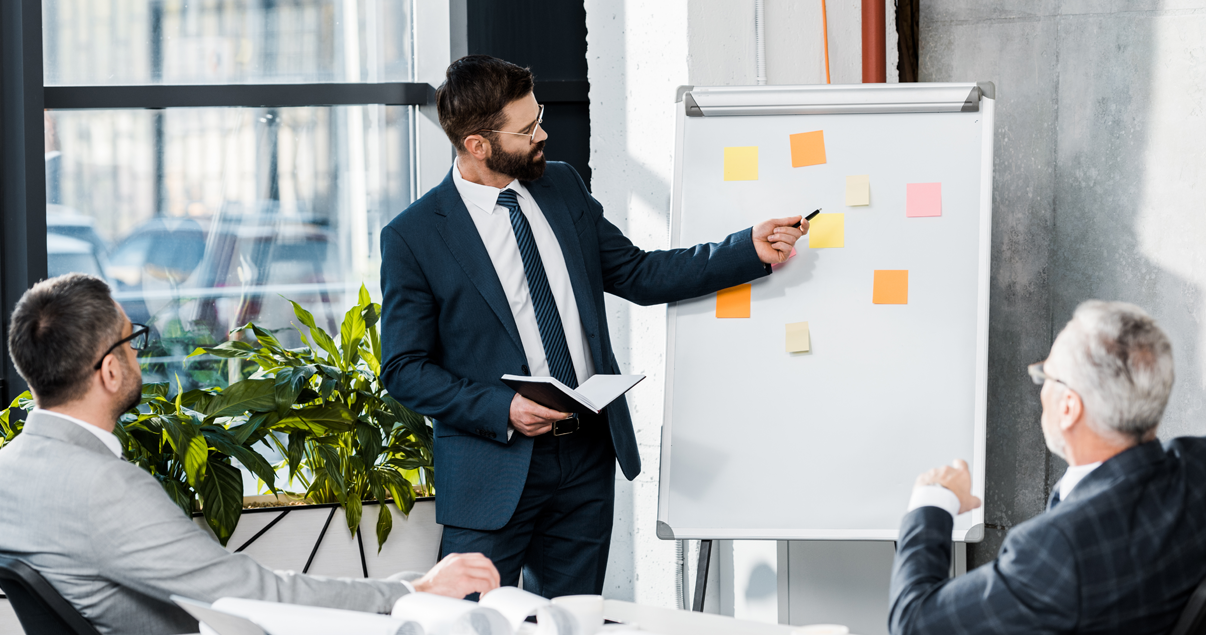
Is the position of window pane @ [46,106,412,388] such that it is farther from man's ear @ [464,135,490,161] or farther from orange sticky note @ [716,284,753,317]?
orange sticky note @ [716,284,753,317]

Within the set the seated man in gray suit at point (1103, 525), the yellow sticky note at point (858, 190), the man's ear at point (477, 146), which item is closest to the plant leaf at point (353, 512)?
the man's ear at point (477, 146)

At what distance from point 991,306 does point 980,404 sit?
2.66 ft

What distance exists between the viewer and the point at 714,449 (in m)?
2.29

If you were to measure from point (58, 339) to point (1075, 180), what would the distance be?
2.50 meters

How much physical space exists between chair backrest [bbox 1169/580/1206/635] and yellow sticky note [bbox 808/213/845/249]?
1.21m

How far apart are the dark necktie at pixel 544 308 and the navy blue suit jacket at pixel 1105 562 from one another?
42.5 inches

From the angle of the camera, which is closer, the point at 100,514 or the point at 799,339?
the point at 100,514

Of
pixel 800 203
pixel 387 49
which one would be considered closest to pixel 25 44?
pixel 387 49

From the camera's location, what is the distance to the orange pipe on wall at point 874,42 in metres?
2.93

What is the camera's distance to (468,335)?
217 cm

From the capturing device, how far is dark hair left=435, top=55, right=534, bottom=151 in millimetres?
2184

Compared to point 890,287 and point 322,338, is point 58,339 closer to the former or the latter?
point 322,338

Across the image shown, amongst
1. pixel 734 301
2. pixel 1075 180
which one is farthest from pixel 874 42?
pixel 734 301

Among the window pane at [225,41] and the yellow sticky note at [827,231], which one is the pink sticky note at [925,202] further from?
the window pane at [225,41]
